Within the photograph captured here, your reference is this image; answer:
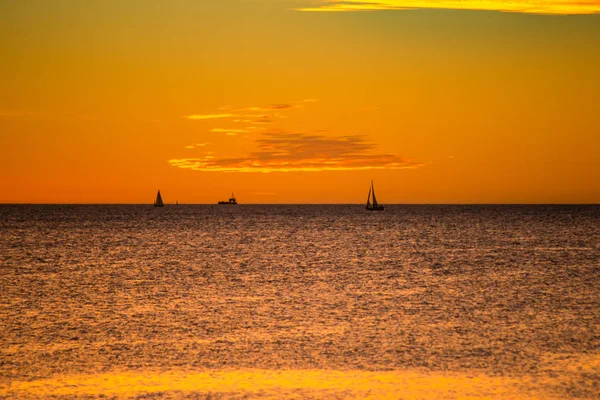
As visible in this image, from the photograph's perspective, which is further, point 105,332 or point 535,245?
point 535,245

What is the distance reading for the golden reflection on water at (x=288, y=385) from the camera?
21.4m

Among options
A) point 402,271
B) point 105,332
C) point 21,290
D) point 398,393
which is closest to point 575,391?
point 398,393

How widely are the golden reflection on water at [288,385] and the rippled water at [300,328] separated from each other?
0.21ft

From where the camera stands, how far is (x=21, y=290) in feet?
155

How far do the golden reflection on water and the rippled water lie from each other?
6 centimetres

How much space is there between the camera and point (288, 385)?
886 inches

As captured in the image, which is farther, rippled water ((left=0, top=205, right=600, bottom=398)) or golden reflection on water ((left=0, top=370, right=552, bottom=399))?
rippled water ((left=0, top=205, right=600, bottom=398))

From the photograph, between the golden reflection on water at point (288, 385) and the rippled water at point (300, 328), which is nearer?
the golden reflection on water at point (288, 385)

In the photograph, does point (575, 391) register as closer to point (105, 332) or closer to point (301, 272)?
point (105, 332)

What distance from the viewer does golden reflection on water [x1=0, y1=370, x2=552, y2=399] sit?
21422 millimetres

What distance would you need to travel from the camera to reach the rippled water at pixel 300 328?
897 inches

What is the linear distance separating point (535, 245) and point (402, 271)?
37.4 metres

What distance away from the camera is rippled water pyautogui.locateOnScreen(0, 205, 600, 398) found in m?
22.8

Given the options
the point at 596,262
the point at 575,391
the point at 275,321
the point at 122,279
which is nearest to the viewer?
the point at 575,391
